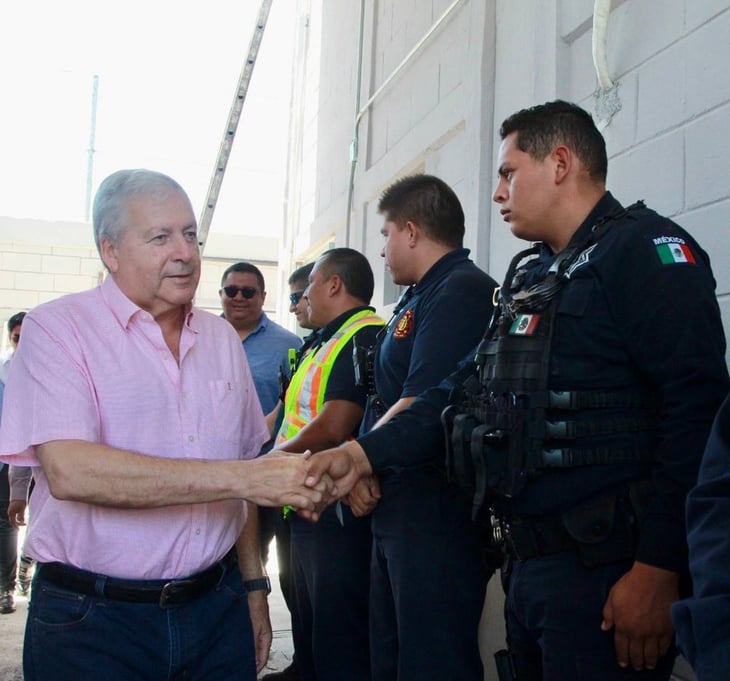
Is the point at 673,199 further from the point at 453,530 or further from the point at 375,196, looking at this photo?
the point at 375,196

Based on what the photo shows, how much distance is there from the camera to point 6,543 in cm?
491

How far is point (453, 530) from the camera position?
2184 mm

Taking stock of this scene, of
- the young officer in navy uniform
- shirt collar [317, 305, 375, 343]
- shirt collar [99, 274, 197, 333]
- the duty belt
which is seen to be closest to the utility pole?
shirt collar [317, 305, 375, 343]

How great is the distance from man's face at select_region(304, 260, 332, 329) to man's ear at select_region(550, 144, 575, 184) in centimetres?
152

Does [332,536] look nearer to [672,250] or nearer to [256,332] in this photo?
[672,250]

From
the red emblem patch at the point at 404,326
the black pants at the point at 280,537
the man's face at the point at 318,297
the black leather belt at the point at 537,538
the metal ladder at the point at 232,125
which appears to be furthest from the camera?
the metal ladder at the point at 232,125

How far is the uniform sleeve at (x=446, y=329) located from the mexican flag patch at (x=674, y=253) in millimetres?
778

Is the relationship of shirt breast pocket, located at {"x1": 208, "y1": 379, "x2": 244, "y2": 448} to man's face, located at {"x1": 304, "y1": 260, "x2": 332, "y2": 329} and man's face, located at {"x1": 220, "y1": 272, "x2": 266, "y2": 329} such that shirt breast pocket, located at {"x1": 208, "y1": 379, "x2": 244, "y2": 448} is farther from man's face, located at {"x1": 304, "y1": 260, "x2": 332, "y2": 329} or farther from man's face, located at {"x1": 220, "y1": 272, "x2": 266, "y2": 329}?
man's face, located at {"x1": 220, "y1": 272, "x2": 266, "y2": 329}

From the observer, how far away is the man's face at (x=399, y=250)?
258 centimetres

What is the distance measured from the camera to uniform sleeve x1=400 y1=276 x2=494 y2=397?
2221 mm

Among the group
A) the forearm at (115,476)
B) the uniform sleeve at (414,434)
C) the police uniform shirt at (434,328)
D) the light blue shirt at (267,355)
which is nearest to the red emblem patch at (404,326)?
the police uniform shirt at (434,328)

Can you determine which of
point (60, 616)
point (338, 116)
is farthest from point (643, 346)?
point (338, 116)

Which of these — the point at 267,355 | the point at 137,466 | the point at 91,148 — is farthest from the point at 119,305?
the point at 91,148

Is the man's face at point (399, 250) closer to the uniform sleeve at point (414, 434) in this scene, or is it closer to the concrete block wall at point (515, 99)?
the uniform sleeve at point (414, 434)
